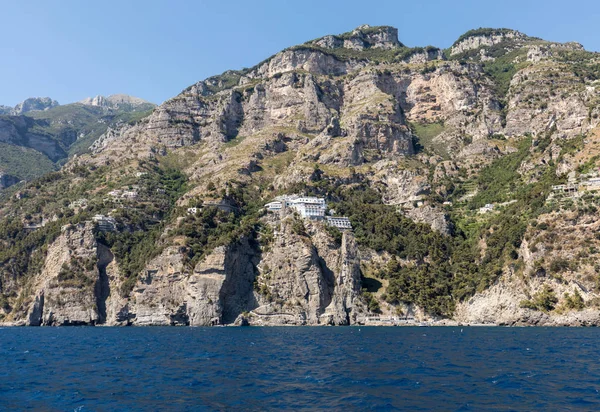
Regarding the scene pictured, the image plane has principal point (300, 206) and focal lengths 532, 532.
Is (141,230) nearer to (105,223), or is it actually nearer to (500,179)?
(105,223)

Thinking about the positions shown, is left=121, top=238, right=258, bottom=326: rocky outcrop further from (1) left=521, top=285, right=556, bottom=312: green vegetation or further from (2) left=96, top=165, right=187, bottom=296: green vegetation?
(1) left=521, top=285, right=556, bottom=312: green vegetation

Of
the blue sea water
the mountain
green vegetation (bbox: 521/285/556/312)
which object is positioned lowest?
the blue sea water

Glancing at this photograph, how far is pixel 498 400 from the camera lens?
3428 cm

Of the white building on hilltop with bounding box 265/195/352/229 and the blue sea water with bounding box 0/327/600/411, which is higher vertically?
the white building on hilltop with bounding box 265/195/352/229

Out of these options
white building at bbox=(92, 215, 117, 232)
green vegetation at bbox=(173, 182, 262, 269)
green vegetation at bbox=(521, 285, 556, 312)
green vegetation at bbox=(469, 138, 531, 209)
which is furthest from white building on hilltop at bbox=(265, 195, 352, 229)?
green vegetation at bbox=(521, 285, 556, 312)

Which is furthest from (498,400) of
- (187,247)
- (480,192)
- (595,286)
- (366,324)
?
(480,192)

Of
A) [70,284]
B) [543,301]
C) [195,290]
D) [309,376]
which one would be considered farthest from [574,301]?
[70,284]

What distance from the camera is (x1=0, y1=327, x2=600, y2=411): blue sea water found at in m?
34.2

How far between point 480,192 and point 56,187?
473ft

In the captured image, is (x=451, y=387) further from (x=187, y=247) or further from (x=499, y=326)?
(x=187, y=247)

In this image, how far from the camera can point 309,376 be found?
43.3m

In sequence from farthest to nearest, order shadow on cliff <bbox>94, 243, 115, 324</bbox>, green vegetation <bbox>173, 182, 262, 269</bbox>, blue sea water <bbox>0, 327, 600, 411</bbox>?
shadow on cliff <bbox>94, 243, 115, 324</bbox> → green vegetation <bbox>173, 182, 262, 269</bbox> → blue sea water <bbox>0, 327, 600, 411</bbox>

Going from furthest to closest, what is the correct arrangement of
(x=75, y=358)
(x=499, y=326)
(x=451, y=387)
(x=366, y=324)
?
(x=366, y=324)
(x=499, y=326)
(x=75, y=358)
(x=451, y=387)

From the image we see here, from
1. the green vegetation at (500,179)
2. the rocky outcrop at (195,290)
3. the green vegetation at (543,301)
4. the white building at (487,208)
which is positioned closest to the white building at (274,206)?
the rocky outcrop at (195,290)
